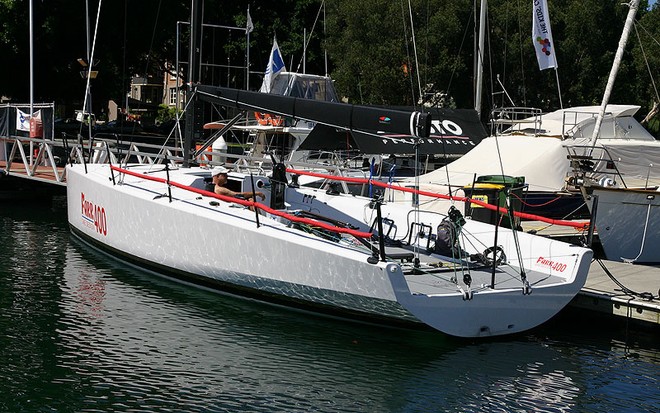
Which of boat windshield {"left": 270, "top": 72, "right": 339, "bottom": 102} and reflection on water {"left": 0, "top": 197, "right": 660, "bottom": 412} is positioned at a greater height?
boat windshield {"left": 270, "top": 72, "right": 339, "bottom": 102}

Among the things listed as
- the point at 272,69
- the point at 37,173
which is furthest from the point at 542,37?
the point at 37,173

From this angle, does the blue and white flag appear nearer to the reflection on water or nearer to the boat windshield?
the boat windshield

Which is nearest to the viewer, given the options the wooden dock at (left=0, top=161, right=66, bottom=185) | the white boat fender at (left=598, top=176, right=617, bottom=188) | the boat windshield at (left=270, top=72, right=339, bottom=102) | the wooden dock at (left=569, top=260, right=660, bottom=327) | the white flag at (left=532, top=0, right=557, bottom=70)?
the wooden dock at (left=569, top=260, right=660, bottom=327)

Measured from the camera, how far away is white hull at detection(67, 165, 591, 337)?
10.2m

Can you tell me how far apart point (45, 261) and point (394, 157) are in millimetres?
10924

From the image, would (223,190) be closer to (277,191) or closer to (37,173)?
(277,191)

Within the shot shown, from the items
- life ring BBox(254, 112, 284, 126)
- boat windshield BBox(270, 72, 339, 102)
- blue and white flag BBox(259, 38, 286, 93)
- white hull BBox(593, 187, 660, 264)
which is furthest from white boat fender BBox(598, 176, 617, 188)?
blue and white flag BBox(259, 38, 286, 93)

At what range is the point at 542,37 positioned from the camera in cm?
2117

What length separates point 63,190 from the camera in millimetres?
26391

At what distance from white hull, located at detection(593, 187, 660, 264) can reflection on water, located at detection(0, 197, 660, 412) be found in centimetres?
281

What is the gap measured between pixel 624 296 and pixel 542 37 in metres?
10.9

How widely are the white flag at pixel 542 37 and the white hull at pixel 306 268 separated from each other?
9693 millimetres

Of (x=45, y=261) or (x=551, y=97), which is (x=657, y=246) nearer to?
(x=45, y=261)

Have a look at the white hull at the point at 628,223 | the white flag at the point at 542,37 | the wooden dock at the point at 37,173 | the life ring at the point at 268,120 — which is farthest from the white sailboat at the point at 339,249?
the life ring at the point at 268,120
